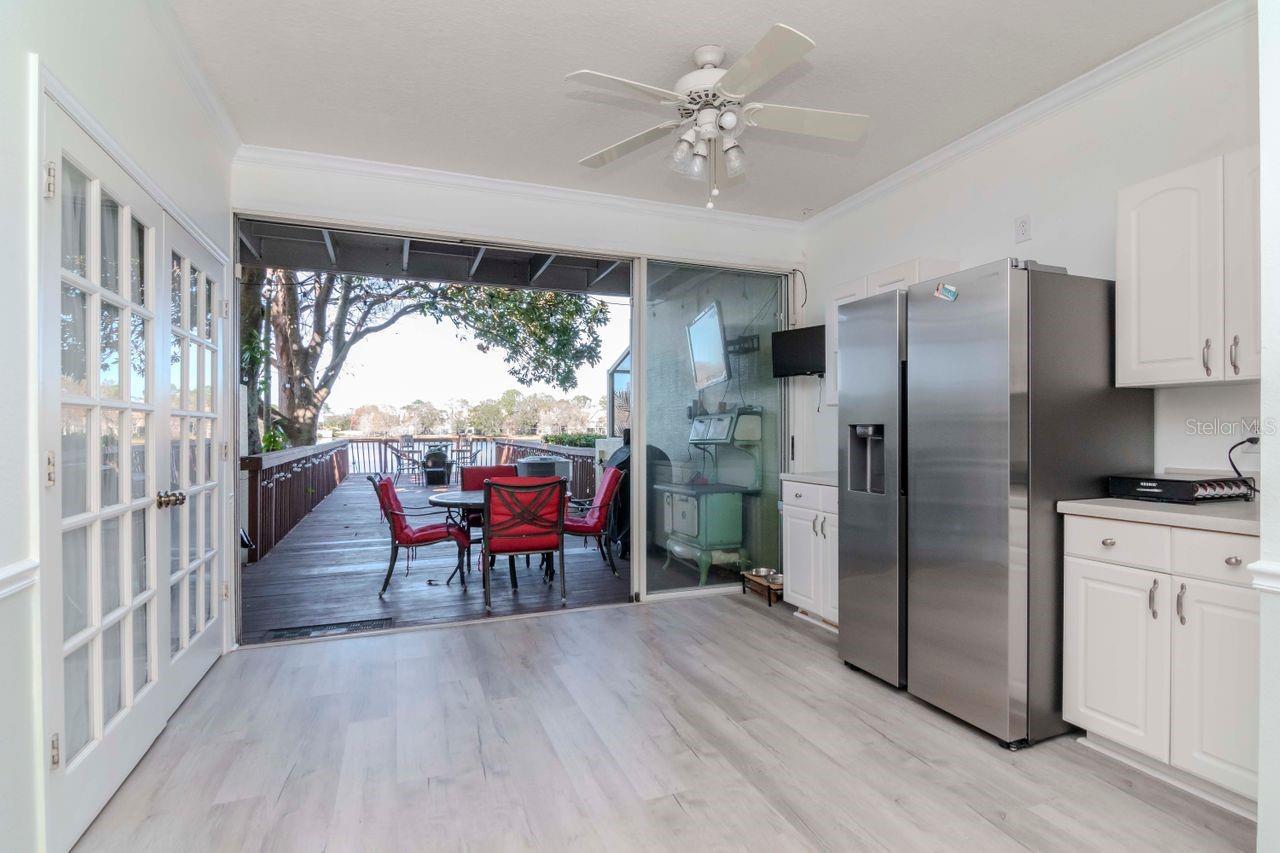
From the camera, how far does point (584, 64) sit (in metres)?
2.70

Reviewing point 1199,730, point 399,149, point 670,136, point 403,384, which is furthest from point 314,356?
point 1199,730

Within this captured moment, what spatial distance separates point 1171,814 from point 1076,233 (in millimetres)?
2280

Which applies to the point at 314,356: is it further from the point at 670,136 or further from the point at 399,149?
the point at 670,136

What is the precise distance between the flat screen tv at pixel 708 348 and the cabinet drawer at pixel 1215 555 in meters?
2.88

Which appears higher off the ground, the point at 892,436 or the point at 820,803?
the point at 892,436

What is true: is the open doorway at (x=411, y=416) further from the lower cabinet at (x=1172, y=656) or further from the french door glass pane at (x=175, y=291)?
the lower cabinet at (x=1172, y=656)

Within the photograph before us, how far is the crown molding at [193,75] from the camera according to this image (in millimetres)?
2301

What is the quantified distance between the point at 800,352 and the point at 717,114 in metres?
2.20

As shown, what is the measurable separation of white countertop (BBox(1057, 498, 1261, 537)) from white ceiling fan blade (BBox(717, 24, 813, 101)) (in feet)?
6.05

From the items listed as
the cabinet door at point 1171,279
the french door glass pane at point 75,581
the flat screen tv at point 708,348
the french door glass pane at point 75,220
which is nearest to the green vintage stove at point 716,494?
the flat screen tv at point 708,348

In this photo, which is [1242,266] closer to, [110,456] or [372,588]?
[110,456]

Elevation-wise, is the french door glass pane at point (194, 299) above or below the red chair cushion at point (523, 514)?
above

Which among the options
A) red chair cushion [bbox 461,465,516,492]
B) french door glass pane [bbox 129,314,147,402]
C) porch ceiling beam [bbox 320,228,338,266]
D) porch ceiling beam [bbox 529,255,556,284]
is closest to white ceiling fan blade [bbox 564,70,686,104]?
french door glass pane [bbox 129,314,147,402]

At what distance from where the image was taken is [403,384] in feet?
39.5
